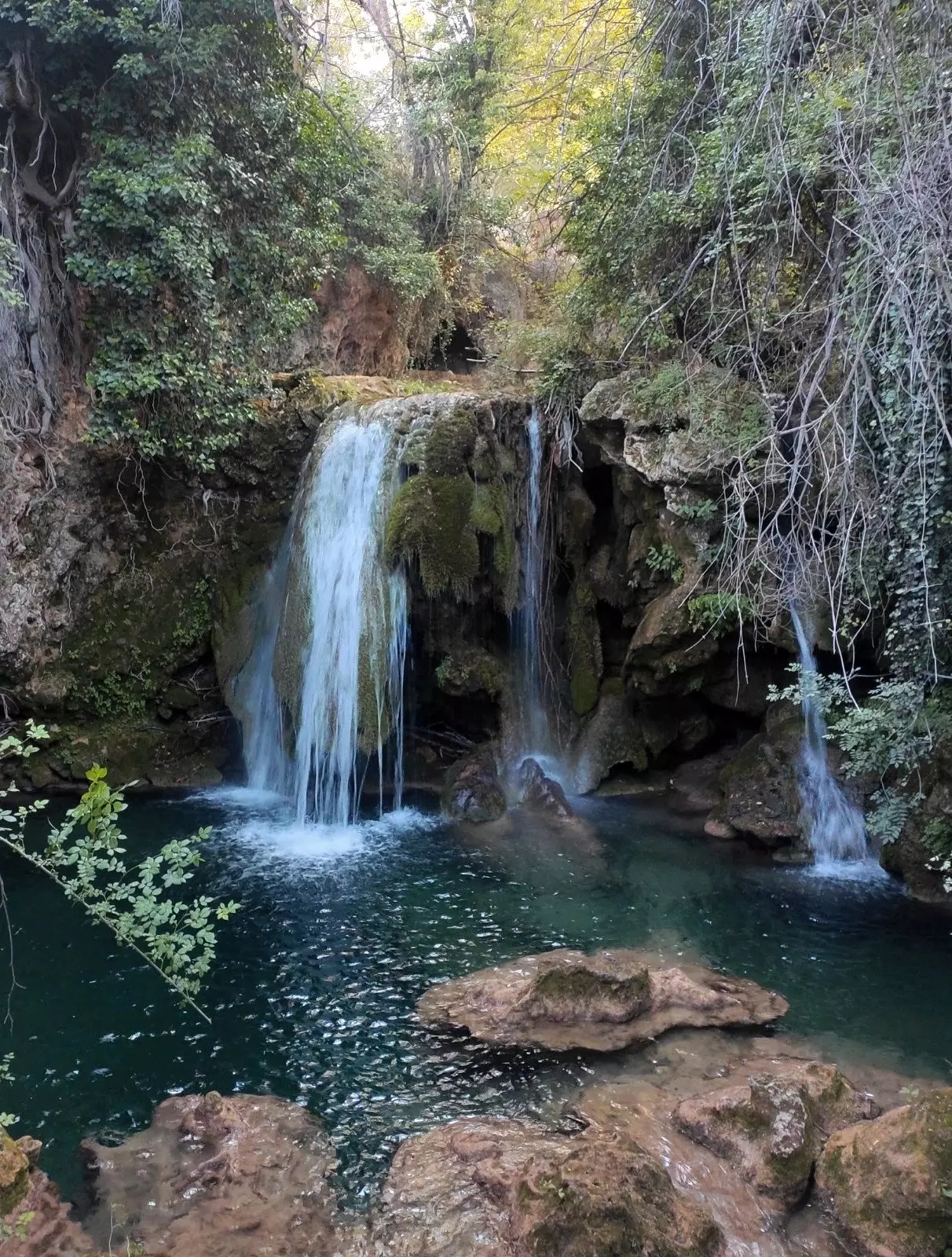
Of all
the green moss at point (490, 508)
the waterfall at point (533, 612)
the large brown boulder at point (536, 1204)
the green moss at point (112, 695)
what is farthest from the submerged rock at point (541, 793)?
the large brown boulder at point (536, 1204)

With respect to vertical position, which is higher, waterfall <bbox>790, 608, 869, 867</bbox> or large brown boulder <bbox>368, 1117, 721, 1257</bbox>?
waterfall <bbox>790, 608, 869, 867</bbox>

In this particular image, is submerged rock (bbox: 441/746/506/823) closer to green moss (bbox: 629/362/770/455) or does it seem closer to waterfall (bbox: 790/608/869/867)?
waterfall (bbox: 790/608/869/867)

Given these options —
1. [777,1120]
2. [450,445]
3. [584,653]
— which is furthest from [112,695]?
[777,1120]

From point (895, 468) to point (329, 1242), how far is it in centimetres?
566

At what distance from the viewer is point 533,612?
10023 millimetres

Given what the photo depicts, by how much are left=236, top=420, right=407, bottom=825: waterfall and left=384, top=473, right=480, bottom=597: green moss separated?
0.77ft

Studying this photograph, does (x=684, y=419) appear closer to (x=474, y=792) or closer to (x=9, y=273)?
(x=474, y=792)

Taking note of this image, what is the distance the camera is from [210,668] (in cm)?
1077

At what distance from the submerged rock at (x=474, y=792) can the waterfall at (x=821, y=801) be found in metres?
3.02

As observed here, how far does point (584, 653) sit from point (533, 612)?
789 millimetres

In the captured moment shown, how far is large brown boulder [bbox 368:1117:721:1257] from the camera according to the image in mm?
3129

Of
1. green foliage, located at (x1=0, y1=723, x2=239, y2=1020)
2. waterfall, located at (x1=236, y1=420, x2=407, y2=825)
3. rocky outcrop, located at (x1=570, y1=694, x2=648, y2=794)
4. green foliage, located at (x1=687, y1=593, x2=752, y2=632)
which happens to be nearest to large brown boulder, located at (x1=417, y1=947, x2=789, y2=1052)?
green foliage, located at (x1=0, y1=723, x2=239, y2=1020)

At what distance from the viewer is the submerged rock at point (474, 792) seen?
877cm

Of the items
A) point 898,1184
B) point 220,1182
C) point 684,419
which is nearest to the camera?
point 898,1184
